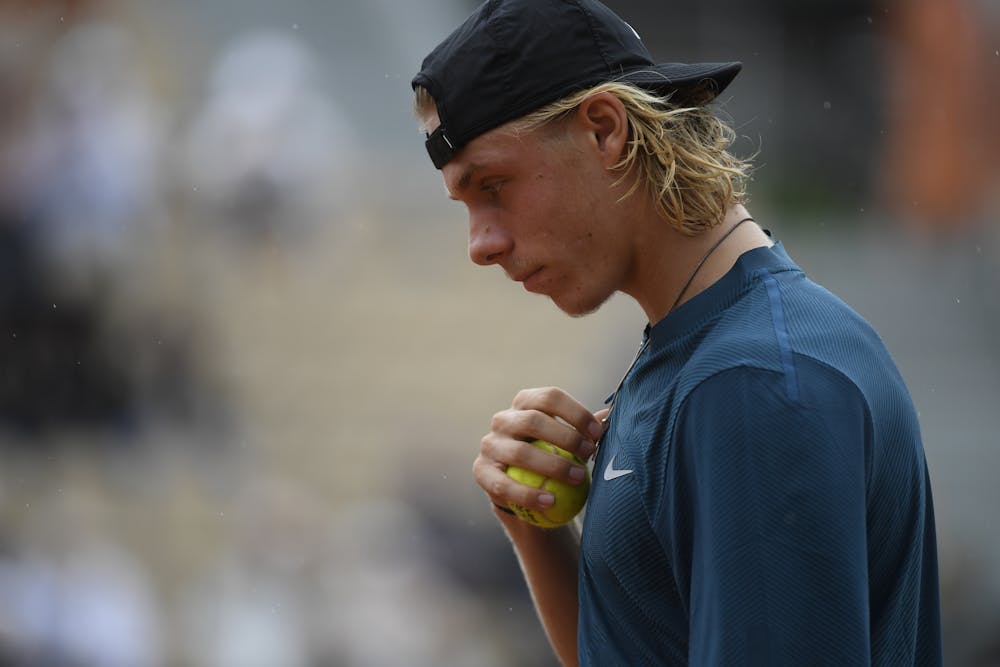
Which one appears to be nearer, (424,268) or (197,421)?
(197,421)

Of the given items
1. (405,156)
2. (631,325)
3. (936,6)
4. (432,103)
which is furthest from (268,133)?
(432,103)

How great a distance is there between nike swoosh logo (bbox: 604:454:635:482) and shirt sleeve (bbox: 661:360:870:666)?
7.4 inches

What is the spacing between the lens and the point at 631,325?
890 cm

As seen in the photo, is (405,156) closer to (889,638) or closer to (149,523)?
(149,523)

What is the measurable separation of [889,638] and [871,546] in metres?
0.13

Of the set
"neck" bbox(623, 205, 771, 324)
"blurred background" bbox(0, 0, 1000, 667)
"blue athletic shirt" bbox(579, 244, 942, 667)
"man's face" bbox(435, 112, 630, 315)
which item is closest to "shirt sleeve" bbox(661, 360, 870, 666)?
"blue athletic shirt" bbox(579, 244, 942, 667)

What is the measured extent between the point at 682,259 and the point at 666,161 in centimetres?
14

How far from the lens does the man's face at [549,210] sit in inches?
71.7

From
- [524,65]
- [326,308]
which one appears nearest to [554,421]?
[524,65]

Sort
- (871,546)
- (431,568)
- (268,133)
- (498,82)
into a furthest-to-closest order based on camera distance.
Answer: (268,133) → (431,568) → (498,82) → (871,546)

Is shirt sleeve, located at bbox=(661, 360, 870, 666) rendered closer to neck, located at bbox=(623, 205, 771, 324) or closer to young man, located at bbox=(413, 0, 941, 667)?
young man, located at bbox=(413, 0, 941, 667)

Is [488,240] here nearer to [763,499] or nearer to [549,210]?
[549,210]

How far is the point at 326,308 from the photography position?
951 cm

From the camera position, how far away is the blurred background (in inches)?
322
